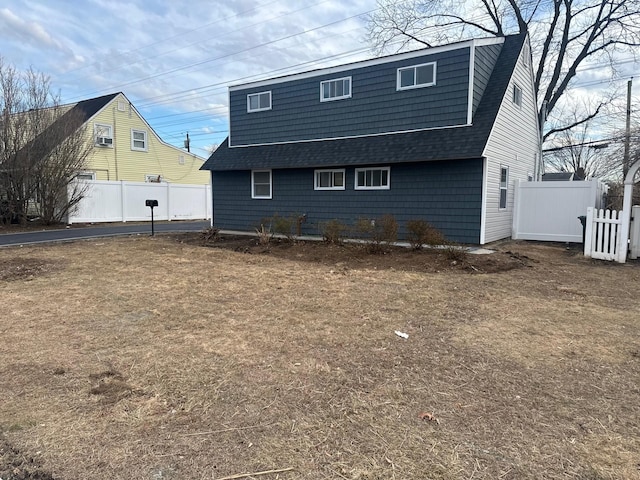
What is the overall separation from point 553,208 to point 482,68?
4.67m

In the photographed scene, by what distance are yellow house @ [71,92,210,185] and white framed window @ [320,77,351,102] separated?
14.6 metres

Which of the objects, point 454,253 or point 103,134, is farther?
point 103,134

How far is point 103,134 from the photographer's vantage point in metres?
23.8

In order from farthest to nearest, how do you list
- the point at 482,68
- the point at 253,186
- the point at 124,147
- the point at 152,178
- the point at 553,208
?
the point at 152,178 < the point at 124,147 < the point at 253,186 < the point at 553,208 < the point at 482,68

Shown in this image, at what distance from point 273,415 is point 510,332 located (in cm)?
303

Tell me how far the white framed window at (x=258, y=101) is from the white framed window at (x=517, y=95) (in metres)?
8.23

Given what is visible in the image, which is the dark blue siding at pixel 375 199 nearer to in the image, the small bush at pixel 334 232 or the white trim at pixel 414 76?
the small bush at pixel 334 232

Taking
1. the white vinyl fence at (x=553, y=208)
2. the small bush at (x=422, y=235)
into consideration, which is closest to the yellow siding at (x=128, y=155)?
the small bush at (x=422, y=235)

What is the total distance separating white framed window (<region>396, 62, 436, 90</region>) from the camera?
11.9m

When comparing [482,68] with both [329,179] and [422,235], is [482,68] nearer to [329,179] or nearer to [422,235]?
[329,179]

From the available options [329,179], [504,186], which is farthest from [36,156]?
[504,186]

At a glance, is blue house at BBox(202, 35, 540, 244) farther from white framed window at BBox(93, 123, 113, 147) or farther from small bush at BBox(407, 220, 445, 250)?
white framed window at BBox(93, 123, 113, 147)

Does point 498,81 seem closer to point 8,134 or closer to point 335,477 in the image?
point 335,477

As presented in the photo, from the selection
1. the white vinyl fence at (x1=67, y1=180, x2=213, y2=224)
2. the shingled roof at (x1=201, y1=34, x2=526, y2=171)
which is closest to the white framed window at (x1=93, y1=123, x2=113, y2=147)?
the white vinyl fence at (x1=67, y1=180, x2=213, y2=224)
